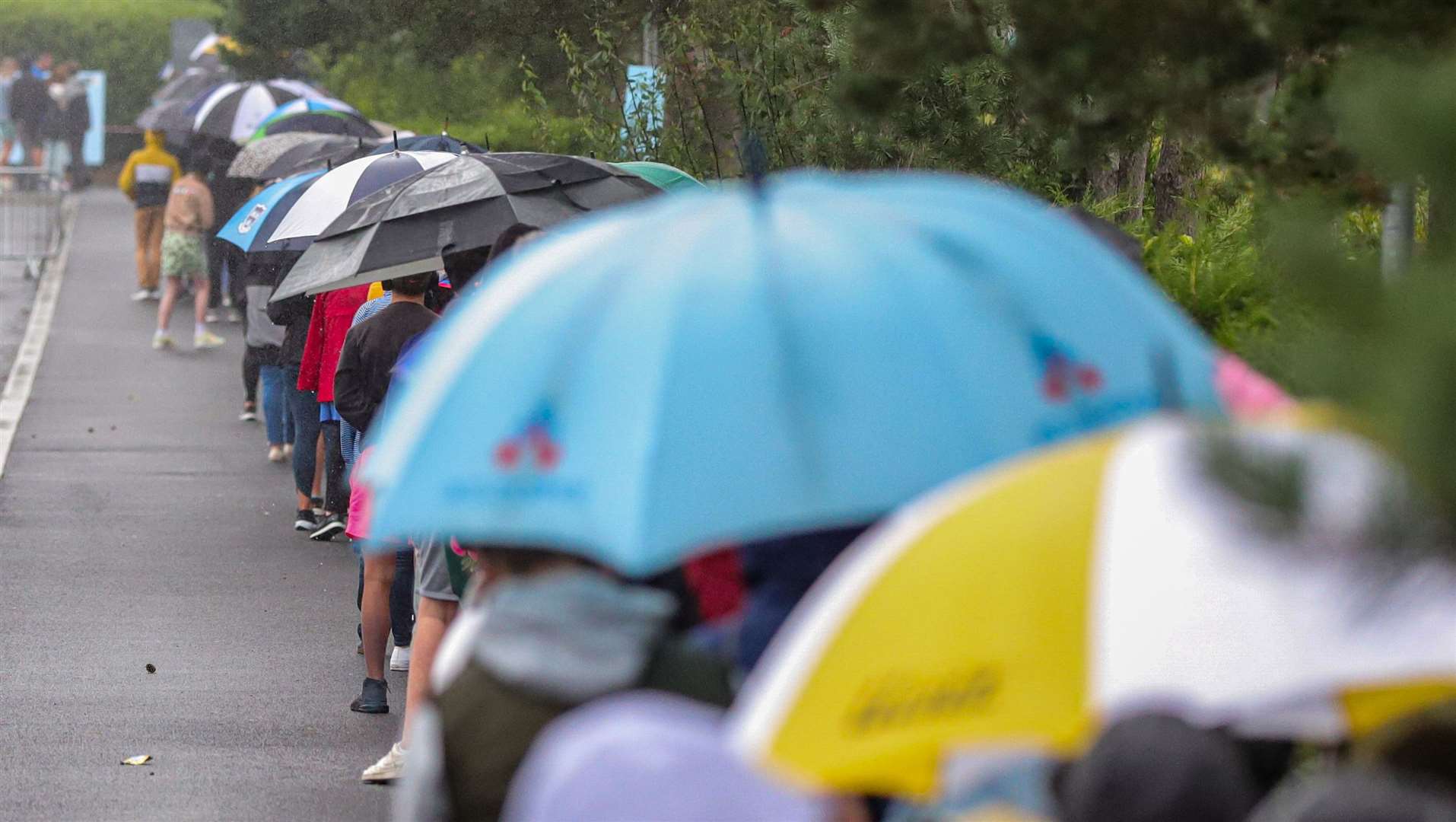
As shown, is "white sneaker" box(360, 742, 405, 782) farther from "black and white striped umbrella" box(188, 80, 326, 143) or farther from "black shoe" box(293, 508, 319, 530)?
"black and white striped umbrella" box(188, 80, 326, 143)

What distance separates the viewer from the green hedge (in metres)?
43.2

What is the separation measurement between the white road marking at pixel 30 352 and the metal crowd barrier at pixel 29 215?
240mm

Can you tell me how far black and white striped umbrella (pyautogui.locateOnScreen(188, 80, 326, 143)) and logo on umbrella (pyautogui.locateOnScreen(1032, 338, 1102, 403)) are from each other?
1817 cm

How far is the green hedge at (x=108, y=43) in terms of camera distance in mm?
43219

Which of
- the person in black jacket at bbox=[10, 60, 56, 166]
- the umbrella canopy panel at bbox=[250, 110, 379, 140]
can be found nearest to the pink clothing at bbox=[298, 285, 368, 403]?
the umbrella canopy panel at bbox=[250, 110, 379, 140]

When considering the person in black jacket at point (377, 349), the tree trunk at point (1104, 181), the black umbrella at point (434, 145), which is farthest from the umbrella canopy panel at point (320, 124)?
the person in black jacket at point (377, 349)

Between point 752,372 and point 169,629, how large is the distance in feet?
22.3

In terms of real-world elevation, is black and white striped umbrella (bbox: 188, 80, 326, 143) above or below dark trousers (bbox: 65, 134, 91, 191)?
above

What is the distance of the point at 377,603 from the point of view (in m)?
7.46

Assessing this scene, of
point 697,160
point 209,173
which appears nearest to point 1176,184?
point 697,160

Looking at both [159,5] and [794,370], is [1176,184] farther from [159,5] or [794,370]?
[159,5]

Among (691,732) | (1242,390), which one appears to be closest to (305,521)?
(1242,390)

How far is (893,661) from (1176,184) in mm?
7854

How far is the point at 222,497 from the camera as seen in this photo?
42.4ft
